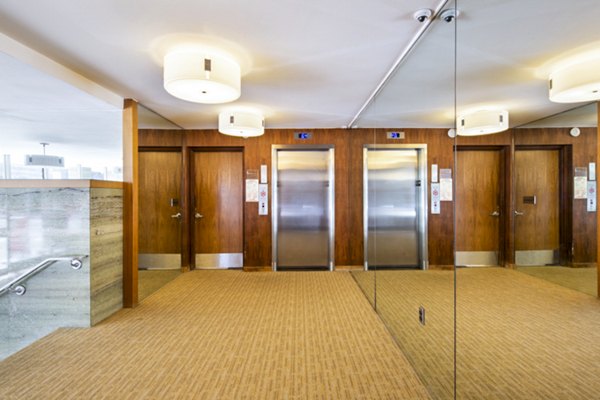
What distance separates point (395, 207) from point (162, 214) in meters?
4.63

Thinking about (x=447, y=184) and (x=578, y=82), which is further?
(x=447, y=184)

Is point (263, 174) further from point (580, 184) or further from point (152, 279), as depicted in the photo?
point (580, 184)

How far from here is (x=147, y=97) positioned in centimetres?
438

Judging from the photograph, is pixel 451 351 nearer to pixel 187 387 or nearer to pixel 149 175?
pixel 187 387

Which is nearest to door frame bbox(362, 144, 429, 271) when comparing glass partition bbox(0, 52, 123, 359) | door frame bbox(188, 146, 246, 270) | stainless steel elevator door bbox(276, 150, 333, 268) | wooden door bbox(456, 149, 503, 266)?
stainless steel elevator door bbox(276, 150, 333, 268)

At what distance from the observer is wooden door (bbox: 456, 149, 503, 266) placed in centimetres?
213

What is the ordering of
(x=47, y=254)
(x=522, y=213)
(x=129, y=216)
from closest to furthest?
(x=522, y=213) < (x=47, y=254) < (x=129, y=216)

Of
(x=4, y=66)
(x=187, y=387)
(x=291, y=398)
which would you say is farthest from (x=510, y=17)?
(x=4, y=66)

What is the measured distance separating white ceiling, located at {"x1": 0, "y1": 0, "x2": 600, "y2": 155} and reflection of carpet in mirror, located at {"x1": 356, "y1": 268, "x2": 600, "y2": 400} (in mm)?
964

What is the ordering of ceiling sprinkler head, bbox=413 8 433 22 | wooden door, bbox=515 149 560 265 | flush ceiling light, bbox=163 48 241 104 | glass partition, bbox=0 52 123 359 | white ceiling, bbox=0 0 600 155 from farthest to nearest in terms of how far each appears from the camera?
glass partition, bbox=0 52 123 359, flush ceiling light, bbox=163 48 241 104, ceiling sprinkler head, bbox=413 8 433 22, white ceiling, bbox=0 0 600 155, wooden door, bbox=515 149 560 265

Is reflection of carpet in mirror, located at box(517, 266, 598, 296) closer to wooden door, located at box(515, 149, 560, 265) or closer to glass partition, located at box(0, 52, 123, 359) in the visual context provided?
wooden door, located at box(515, 149, 560, 265)

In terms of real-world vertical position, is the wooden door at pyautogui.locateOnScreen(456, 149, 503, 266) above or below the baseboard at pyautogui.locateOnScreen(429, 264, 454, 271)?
above

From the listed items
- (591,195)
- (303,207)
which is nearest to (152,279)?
(303,207)

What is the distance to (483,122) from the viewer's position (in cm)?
223
